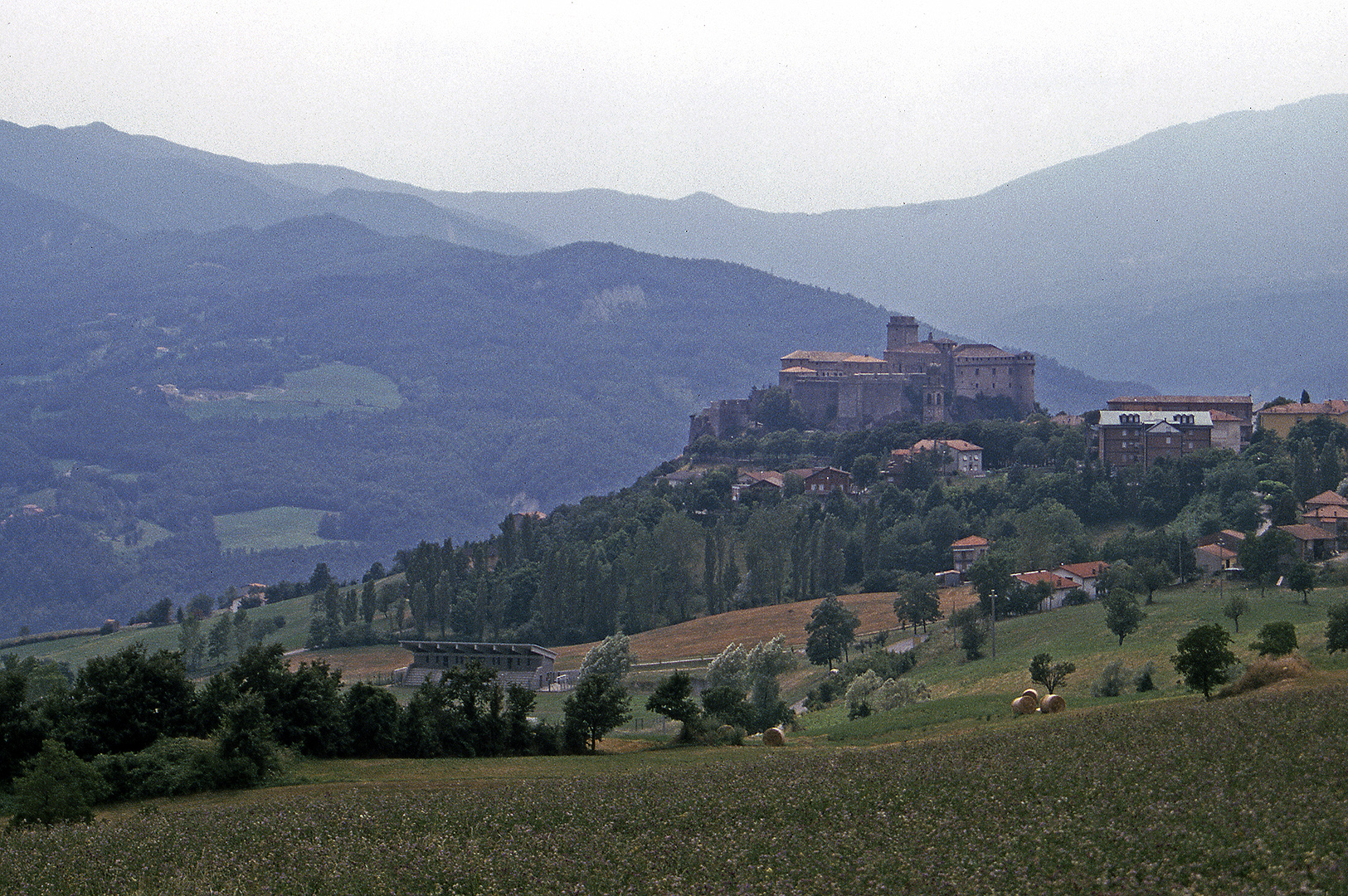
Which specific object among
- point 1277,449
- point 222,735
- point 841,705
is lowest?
point 841,705

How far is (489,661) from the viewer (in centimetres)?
8944

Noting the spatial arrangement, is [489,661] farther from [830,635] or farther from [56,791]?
[56,791]

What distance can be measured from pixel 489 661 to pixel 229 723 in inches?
2247

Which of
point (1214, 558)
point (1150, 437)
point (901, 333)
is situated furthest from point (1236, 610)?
point (901, 333)

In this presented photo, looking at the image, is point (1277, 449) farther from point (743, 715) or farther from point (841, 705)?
point (743, 715)

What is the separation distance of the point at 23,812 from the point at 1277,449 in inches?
3985

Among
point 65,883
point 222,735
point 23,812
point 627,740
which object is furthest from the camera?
point 627,740

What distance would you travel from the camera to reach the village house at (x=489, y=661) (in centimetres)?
8725

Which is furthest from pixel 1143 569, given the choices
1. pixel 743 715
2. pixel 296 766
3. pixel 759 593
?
pixel 296 766

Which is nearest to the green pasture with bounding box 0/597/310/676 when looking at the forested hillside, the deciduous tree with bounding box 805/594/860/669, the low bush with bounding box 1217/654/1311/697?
the forested hillside

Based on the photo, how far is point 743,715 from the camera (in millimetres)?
44875

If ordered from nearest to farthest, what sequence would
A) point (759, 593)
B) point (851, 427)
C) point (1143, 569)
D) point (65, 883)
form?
point (65, 883)
point (1143, 569)
point (759, 593)
point (851, 427)

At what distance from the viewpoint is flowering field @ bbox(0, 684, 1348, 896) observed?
63.5ft

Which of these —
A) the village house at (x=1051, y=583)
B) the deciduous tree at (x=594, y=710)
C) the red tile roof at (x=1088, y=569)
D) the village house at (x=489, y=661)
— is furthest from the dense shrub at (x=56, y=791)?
the red tile roof at (x=1088, y=569)
